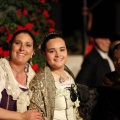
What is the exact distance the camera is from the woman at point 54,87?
3.53m

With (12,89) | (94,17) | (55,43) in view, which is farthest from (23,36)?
(94,17)

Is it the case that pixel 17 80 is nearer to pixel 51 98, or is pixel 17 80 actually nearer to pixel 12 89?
pixel 12 89

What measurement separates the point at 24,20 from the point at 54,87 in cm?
152

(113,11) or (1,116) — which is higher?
(113,11)

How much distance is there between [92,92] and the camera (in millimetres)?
3996

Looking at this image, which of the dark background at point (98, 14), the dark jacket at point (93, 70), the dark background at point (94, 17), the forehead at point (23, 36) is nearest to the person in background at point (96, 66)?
the dark jacket at point (93, 70)

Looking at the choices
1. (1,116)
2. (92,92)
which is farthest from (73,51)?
(1,116)

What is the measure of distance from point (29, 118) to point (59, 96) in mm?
364

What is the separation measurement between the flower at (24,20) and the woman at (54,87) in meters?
0.77

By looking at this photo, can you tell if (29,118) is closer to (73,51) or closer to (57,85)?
(57,85)

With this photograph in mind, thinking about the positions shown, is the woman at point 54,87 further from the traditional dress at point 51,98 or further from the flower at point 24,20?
the flower at point 24,20

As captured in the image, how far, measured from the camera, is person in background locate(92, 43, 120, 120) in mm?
3307

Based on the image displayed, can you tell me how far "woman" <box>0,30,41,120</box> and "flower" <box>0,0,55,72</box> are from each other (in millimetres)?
555

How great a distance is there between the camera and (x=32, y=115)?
11.3ft
